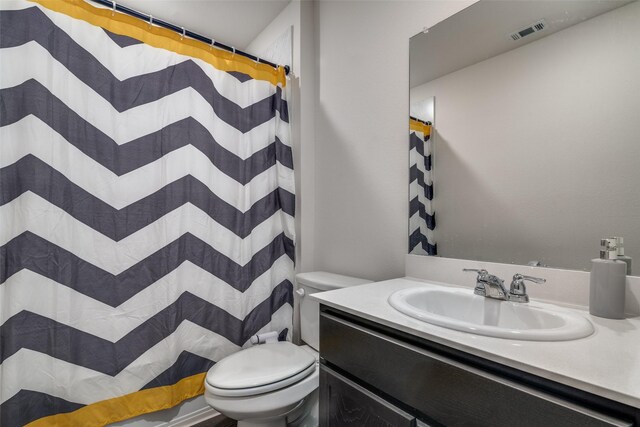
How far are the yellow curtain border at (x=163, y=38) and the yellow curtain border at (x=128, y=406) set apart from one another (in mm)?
1653

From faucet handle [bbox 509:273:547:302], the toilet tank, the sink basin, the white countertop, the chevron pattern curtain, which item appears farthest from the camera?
the toilet tank

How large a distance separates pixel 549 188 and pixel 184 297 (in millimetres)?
1614

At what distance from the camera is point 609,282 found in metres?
0.75

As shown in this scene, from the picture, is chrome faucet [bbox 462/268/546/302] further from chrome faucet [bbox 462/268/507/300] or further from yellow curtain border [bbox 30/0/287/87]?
yellow curtain border [bbox 30/0/287/87]

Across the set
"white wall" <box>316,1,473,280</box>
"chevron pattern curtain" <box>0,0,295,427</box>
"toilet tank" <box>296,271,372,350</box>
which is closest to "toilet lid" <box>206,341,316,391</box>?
"toilet tank" <box>296,271,372,350</box>

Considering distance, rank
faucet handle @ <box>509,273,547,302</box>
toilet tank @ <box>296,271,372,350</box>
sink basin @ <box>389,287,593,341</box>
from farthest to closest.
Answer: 1. toilet tank @ <box>296,271,372,350</box>
2. faucet handle @ <box>509,273,547,302</box>
3. sink basin @ <box>389,287,593,341</box>

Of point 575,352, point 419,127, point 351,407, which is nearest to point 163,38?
point 419,127

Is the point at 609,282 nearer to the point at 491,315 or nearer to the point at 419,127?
the point at 491,315

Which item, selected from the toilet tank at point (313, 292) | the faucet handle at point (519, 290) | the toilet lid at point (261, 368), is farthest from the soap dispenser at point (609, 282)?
the toilet lid at point (261, 368)

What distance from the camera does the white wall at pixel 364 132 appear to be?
1386mm

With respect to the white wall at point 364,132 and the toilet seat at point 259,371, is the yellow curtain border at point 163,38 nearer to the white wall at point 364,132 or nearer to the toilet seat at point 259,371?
the white wall at point 364,132

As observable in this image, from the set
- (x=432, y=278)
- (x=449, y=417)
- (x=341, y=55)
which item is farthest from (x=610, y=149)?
(x=341, y=55)

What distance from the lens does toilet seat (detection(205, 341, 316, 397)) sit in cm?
116

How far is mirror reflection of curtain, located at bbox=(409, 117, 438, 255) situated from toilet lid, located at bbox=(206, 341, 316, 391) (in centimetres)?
71
